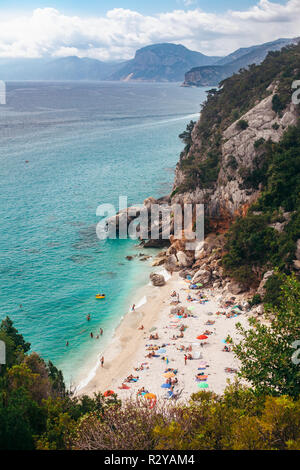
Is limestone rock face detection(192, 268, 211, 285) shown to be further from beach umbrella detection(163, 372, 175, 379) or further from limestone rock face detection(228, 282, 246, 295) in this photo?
beach umbrella detection(163, 372, 175, 379)

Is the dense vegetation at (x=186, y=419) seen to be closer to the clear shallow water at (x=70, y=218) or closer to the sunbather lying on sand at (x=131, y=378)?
the sunbather lying on sand at (x=131, y=378)

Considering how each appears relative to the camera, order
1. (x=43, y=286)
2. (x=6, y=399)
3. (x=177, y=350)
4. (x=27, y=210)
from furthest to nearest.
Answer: (x=27, y=210)
(x=43, y=286)
(x=177, y=350)
(x=6, y=399)

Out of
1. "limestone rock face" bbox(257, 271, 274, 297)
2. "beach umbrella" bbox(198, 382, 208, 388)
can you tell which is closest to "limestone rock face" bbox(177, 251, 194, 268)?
"limestone rock face" bbox(257, 271, 274, 297)

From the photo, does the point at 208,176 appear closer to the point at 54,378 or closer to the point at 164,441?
the point at 54,378

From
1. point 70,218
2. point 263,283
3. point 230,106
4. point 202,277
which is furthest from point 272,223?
point 70,218

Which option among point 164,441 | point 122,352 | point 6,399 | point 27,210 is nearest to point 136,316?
point 122,352

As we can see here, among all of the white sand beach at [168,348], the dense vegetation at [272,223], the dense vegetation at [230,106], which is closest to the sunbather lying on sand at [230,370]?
the white sand beach at [168,348]
